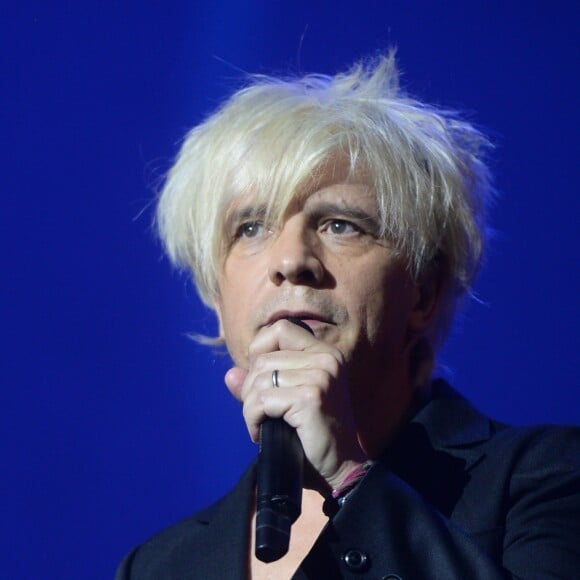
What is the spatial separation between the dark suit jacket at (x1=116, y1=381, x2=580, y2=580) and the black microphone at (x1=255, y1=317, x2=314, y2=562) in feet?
0.25

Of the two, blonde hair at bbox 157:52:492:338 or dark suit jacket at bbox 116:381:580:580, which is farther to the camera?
blonde hair at bbox 157:52:492:338

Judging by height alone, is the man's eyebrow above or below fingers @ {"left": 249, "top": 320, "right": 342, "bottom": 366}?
above

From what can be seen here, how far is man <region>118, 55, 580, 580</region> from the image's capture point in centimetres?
101

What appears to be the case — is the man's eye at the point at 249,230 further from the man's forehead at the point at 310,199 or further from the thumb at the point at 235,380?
the thumb at the point at 235,380

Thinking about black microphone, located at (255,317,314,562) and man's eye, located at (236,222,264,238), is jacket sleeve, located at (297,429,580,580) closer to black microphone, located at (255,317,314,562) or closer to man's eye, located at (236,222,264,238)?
black microphone, located at (255,317,314,562)

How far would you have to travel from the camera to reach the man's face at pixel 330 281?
4.15 feet

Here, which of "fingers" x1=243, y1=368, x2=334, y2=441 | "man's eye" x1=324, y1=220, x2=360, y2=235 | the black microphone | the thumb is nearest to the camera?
the black microphone

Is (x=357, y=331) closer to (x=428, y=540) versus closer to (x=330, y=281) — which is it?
(x=330, y=281)

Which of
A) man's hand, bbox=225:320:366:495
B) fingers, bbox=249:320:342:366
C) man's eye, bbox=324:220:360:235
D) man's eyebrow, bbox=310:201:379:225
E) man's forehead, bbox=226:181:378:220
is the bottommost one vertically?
man's hand, bbox=225:320:366:495

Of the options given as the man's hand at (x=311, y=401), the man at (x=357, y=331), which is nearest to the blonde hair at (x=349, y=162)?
the man at (x=357, y=331)

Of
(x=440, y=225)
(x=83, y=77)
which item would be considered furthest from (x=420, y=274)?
(x=83, y=77)

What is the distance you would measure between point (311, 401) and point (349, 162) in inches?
18.6

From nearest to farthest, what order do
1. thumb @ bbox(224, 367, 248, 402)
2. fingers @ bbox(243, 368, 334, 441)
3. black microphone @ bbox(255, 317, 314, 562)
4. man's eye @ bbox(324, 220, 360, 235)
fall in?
black microphone @ bbox(255, 317, 314, 562), fingers @ bbox(243, 368, 334, 441), thumb @ bbox(224, 367, 248, 402), man's eye @ bbox(324, 220, 360, 235)

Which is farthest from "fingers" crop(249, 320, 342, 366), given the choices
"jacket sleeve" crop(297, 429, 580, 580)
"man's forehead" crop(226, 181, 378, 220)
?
"man's forehead" crop(226, 181, 378, 220)
